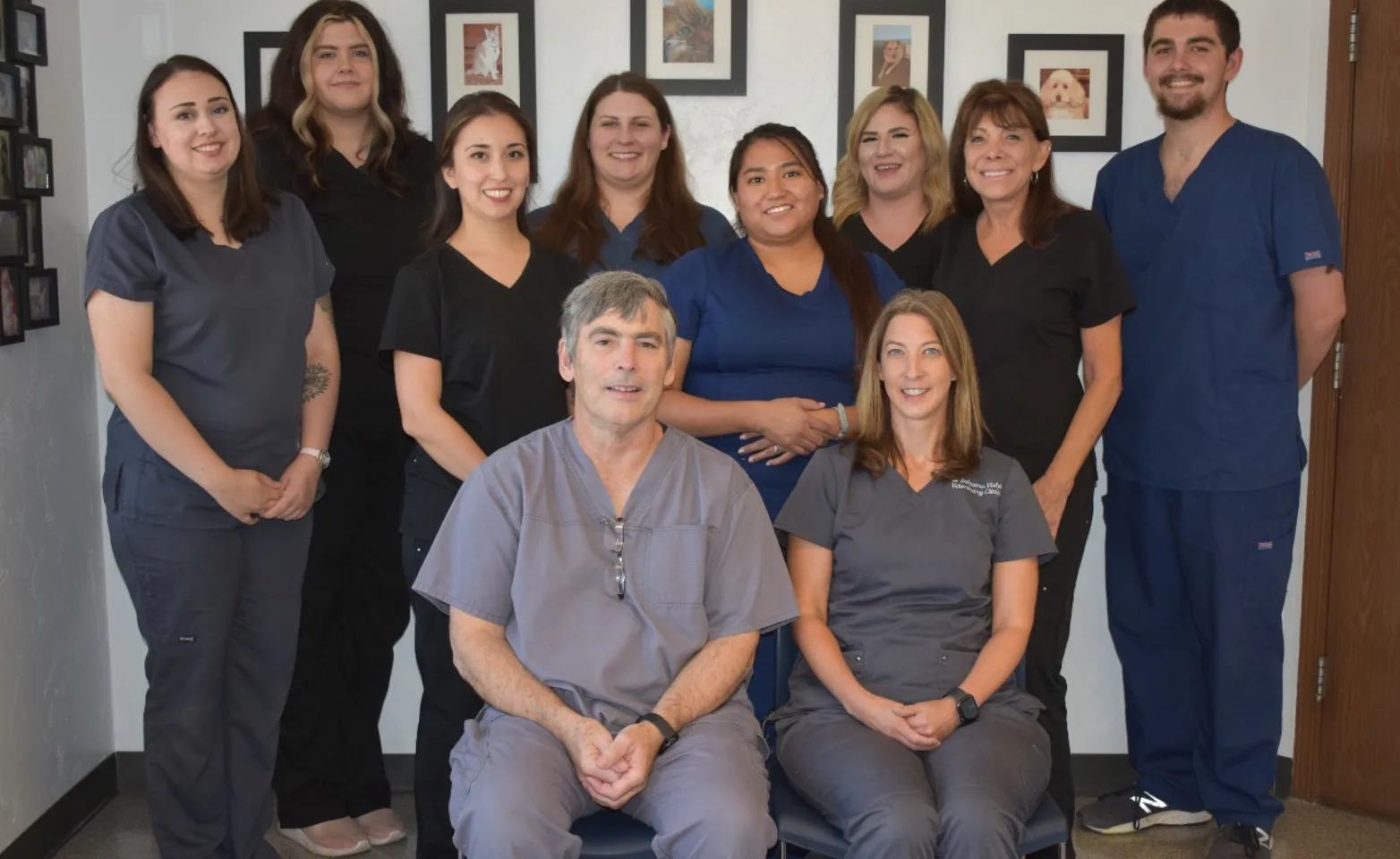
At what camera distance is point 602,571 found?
2.04 m

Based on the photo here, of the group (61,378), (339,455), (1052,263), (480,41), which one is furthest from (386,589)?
(1052,263)

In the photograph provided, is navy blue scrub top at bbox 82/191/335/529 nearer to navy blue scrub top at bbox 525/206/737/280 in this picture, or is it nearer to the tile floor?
navy blue scrub top at bbox 525/206/737/280

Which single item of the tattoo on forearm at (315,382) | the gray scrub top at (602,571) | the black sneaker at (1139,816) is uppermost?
the tattoo on forearm at (315,382)

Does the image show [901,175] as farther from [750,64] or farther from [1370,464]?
[1370,464]

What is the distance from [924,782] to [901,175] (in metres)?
1.46

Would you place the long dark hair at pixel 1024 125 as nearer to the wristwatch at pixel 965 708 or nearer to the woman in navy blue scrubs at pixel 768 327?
the woman in navy blue scrubs at pixel 768 327

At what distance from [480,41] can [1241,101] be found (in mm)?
1986

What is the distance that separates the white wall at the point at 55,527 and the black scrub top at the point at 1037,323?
211 cm

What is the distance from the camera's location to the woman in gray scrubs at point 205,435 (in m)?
2.35

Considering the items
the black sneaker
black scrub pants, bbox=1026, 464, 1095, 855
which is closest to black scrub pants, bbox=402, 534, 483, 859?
black scrub pants, bbox=1026, 464, 1095, 855

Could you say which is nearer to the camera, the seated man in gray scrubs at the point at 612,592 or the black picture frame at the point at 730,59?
the seated man in gray scrubs at the point at 612,592

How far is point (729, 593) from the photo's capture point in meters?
2.09

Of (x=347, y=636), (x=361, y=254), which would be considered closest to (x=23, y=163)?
(x=361, y=254)

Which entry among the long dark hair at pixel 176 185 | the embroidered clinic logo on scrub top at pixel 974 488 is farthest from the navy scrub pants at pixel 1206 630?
the long dark hair at pixel 176 185
